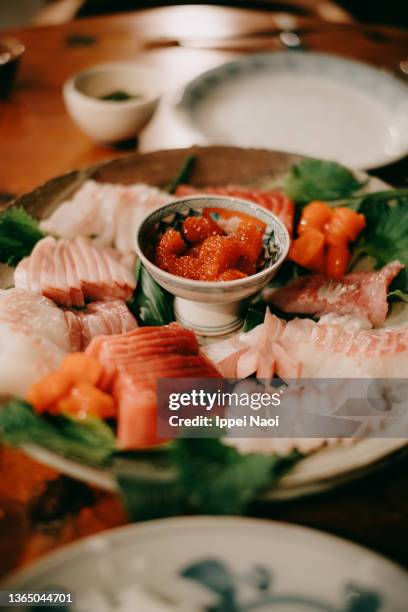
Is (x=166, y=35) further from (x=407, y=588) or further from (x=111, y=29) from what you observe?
(x=407, y=588)

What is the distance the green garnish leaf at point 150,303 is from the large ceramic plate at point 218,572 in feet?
2.38

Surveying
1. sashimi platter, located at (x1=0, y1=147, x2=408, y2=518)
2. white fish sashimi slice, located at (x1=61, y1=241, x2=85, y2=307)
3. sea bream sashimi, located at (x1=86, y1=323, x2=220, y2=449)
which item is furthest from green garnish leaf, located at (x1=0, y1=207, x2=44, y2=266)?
sea bream sashimi, located at (x1=86, y1=323, x2=220, y2=449)

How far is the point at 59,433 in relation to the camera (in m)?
1.12

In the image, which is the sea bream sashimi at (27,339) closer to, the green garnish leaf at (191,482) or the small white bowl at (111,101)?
the green garnish leaf at (191,482)

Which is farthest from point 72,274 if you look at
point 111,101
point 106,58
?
point 106,58

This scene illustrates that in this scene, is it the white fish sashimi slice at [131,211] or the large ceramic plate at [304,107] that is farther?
the large ceramic plate at [304,107]

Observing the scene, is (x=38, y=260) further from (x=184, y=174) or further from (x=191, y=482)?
(x=191, y=482)

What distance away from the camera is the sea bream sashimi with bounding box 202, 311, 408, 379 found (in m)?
1.32

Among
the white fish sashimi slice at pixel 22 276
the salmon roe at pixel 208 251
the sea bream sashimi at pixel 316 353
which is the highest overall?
the salmon roe at pixel 208 251

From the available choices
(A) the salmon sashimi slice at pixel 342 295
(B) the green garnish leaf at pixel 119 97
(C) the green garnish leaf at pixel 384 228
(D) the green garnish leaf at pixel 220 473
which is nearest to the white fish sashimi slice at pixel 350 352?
(A) the salmon sashimi slice at pixel 342 295

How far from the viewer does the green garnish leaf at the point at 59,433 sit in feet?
3.49

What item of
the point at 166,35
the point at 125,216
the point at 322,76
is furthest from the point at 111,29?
the point at 125,216

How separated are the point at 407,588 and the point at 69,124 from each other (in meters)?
2.16

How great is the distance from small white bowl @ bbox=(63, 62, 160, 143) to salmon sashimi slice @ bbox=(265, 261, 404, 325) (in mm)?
1001
